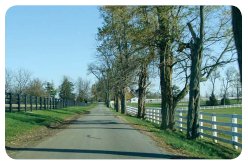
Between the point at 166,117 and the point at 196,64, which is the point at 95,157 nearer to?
the point at 196,64

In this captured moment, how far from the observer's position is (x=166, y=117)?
26.7 meters

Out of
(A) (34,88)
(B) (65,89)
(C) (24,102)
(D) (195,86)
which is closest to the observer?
(D) (195,86)

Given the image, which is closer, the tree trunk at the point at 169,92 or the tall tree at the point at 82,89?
the tree trunk at the point at 169,92

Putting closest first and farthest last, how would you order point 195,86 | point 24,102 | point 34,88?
point 195,86, point 24,102, point 34,88

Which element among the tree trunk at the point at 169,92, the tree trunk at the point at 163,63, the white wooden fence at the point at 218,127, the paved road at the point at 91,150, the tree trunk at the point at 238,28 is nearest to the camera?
the tree trunk at the point at 238,28

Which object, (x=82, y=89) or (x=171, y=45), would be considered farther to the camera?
(x=82, y=89)

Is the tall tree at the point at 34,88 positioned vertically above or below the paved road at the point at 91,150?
above

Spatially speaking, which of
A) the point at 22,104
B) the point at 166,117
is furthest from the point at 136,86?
the point at 166,117

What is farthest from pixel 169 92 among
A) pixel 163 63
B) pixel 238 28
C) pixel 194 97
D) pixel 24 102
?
pixel 238 28

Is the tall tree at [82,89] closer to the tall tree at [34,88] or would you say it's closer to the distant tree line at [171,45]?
the tall tree at [34,88]

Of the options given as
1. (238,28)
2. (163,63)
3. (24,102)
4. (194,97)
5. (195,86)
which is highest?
(163,63)

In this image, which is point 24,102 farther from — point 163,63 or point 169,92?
point 163,63

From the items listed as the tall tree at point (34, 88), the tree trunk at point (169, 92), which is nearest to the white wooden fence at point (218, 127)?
the tree trunk at point (169, 92)

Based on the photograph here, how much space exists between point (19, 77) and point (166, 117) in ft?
93.9
